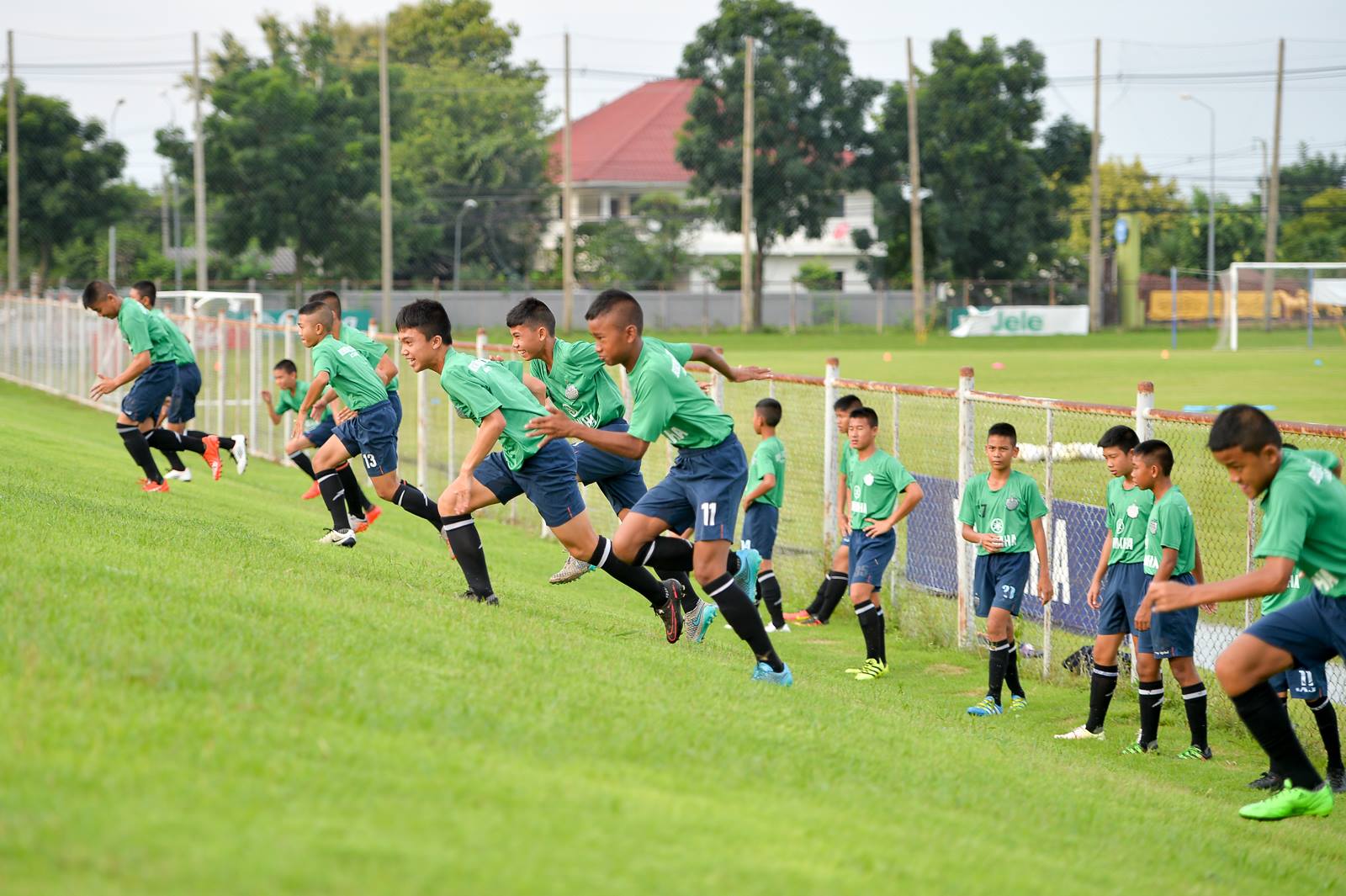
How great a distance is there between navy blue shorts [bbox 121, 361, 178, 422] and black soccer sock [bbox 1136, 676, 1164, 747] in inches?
383

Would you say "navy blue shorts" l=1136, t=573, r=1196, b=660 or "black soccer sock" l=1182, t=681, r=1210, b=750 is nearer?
"navy blue shorts" l=1136, t=573, r=1196, b=660

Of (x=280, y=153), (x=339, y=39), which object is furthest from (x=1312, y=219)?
(x=339, y=39)

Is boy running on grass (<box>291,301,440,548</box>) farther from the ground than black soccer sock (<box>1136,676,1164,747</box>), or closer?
farther from the ground

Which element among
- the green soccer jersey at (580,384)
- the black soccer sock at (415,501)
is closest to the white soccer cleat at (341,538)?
the black soccer sock at (415,501)

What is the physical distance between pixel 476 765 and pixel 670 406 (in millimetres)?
2952

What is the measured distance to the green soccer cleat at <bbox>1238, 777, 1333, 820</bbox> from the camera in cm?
606

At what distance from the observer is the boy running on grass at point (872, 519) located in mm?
9867

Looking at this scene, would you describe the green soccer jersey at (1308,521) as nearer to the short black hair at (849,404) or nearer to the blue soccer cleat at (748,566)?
the blue soccer cleat at (748,566)

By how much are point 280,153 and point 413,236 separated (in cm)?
798

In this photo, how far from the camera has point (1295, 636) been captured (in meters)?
5.99

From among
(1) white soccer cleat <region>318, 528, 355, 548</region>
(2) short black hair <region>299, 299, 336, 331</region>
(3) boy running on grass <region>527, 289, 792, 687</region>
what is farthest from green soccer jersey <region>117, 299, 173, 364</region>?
(3) boy running on grass <region>527, 289, 792, 687</region>

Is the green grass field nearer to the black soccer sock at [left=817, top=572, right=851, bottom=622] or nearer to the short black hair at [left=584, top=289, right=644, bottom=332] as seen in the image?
the short black hair at [left=584, top=289, right=644, bottom=332]

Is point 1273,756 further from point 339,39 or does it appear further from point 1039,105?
point 339,39

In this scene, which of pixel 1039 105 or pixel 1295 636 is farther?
pixel 1039 105
